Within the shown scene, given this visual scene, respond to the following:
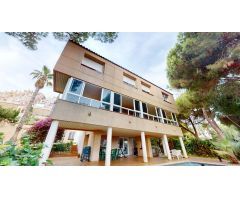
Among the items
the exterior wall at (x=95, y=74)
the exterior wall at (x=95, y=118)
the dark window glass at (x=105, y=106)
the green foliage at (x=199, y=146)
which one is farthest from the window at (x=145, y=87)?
the green foliage at (x=199, y=146)

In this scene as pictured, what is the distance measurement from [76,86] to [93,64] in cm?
288

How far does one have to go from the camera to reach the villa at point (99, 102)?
7969mm

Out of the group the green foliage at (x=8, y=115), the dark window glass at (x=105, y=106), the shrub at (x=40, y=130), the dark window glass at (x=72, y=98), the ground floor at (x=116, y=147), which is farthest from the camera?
the shrub at (x=40, y=130)

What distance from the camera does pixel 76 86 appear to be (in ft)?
28.9

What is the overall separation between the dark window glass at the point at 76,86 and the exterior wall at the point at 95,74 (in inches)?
14.0

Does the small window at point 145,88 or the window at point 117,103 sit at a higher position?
the small window at point 145,88

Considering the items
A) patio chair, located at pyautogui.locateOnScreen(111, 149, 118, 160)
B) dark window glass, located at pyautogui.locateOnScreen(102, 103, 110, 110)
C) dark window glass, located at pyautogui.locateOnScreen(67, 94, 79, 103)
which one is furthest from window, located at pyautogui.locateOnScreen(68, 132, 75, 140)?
dark window glass, located at pyautogui.locateOnScreen(67, 94, 79, 103)

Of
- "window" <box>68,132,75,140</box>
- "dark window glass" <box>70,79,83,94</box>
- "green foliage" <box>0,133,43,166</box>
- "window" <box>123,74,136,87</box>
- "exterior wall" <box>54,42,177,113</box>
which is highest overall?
"window" <box>123,74,136,87</box>

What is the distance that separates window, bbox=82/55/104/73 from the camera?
10206mm

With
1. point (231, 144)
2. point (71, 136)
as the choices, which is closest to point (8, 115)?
point (71, 136)

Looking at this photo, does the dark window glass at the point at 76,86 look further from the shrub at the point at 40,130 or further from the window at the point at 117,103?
the shrub at the point at 40,130

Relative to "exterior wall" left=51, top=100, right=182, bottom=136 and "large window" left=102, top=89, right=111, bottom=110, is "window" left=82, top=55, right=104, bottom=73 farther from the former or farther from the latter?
"exterior wall" left=51, top=100, right=182, bottom=136
